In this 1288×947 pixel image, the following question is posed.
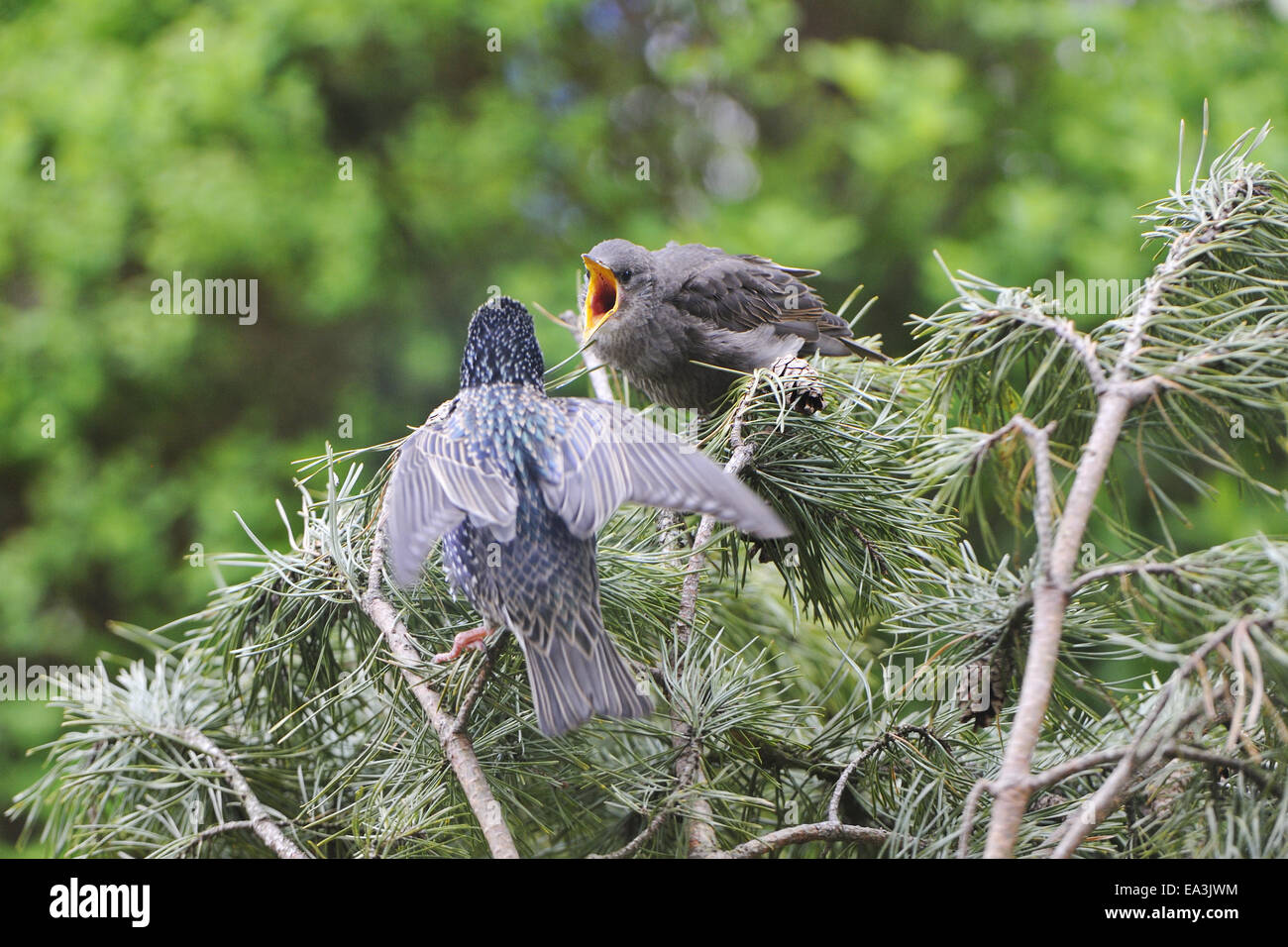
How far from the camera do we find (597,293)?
1510mm

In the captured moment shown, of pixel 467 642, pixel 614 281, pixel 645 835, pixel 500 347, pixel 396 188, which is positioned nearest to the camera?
pixel 645 835

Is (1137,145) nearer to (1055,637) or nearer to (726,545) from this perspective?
(726,545)

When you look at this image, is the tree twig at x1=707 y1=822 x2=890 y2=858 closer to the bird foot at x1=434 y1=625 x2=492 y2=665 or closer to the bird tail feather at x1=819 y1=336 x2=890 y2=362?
the bird foot at x1=434 y1=625 x2=492 y2=665

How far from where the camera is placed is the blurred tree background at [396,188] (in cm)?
283

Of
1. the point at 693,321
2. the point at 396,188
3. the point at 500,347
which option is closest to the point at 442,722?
the point at 500,347

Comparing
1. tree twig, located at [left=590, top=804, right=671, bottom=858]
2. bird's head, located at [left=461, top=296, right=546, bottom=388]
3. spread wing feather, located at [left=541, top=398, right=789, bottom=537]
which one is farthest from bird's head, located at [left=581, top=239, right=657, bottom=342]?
tree twig, located at [left=590, top=804, right=671, bottom=858]

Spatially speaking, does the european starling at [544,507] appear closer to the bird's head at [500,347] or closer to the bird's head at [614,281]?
the bird's head at [500,347]

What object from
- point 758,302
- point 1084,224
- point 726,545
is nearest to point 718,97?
point 1084,224

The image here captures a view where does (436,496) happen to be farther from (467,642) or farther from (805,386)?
(805,386)

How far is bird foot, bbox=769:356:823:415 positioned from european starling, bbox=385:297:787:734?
0.49 feet

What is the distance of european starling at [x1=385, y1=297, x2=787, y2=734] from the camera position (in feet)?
2.39

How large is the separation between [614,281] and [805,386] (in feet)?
2.12

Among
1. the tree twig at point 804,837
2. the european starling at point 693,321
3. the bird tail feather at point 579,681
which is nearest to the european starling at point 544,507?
the bird tail feather at point 579,681
